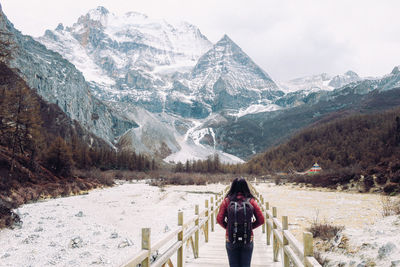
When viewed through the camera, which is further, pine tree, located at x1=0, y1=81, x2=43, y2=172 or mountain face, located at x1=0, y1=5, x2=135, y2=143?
mountain face, located at x1=0, y1=5, x2=135, y2=143

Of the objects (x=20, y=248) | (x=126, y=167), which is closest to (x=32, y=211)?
(x=20, y=248)

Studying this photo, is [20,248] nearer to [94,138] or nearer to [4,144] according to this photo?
[4,144]

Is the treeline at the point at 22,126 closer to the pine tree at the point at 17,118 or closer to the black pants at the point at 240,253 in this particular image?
the pine tree at the point at 17,118

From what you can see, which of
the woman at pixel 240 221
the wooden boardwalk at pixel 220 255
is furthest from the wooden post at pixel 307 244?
the wooden boardwalk at pixel 220 255

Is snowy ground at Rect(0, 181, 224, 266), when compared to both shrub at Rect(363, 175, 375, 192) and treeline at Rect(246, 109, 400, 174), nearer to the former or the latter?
shrub at Rect(363, 175, 375, 192)

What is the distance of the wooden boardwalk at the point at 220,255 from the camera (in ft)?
21.4

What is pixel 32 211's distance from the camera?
53.9ft

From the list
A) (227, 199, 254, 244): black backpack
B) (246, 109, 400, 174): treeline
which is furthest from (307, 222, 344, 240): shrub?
(246, 109, 400, 174): treeline

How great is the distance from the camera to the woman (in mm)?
4086

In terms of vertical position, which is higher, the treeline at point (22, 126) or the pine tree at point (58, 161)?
the treeline at point (22, 126)

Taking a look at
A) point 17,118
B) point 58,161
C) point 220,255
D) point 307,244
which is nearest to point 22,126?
point 58,161

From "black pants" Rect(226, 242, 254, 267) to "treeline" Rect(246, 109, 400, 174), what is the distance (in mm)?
64845

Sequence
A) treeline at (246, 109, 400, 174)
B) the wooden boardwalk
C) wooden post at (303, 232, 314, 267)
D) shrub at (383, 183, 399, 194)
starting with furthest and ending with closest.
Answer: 1. treeline at (246, 109, 400, 174)
2. shrub at (383, 183, 399, 194)
3. the wooden boardwalk
4. wooden post at (303, 232, 314, 267)

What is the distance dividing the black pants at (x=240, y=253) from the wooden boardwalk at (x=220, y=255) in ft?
7.70
